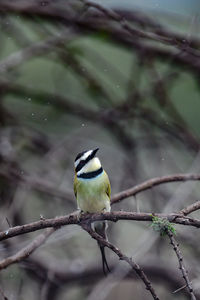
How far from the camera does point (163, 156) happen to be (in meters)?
4.42

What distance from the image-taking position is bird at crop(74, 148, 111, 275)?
280cm

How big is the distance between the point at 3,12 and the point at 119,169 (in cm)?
147

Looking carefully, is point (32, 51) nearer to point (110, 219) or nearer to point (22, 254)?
point (22, 254)

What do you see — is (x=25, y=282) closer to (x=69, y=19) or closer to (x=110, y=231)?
(x=110, y=231)

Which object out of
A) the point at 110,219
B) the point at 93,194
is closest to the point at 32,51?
the point at 93,194

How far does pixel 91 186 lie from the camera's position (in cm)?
288

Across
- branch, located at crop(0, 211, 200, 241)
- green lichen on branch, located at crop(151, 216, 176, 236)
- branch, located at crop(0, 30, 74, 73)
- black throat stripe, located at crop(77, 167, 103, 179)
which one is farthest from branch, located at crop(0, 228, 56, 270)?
branch, located at crop(0, 30, 74, 73)

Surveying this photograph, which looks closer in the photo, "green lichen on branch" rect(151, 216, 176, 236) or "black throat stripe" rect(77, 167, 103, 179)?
"green lichen on branch" rect(151, 216, 176, 236)

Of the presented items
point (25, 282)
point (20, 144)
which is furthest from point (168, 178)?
point (20, 144)

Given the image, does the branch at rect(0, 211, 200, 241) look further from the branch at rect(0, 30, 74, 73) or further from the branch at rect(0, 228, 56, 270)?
the branch at rect(0, 30, 74, 73)

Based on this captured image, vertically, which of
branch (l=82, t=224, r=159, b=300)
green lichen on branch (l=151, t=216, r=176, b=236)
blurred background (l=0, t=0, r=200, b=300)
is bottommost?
blurred background (l=0, t=0, r=200, b=300)

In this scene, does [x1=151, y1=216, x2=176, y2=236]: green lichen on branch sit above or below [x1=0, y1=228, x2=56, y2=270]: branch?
above

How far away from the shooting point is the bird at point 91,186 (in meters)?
2.80

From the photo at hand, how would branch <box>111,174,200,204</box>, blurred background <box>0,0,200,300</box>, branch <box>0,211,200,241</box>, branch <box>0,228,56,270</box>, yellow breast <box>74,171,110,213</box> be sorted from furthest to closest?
blurred background <box>0,0,200,300</box>, yellow breast <box>74,171,110,213</box>, branch <box>111,174,200,204</box>, branch <box>0,228,56,270</box>, branch <box>0,211,200,241</box>
